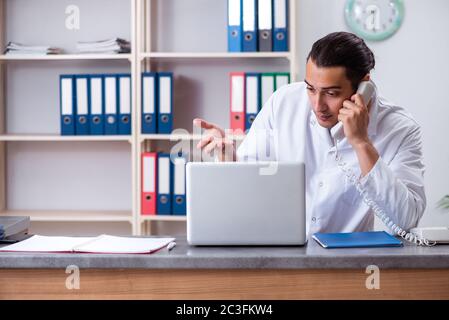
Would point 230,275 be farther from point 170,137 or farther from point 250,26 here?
point 250,26

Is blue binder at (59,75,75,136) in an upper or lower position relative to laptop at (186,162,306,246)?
upper

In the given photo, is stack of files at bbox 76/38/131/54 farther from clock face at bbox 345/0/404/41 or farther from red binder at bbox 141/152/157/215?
clock face at bbox 345/0/404/41

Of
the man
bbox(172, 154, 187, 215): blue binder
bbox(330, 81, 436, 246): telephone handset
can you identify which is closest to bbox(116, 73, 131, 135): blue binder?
bbox(172, 154, 187, 215): blue binder

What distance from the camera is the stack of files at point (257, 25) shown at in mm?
3170

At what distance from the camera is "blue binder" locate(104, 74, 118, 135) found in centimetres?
328

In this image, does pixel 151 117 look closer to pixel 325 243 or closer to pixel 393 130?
pixel 393 130

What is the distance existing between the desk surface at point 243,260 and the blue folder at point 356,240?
60 millimetres

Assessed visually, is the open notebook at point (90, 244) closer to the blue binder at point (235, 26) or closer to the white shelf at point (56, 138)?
the white shelf at point (56, 138)

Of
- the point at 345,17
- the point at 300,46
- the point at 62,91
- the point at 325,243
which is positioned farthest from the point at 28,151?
the point at 325,243

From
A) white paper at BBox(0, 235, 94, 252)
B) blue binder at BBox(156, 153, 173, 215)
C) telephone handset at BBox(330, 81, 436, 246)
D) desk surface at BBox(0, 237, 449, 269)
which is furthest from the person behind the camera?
blue binder at BBox(156, 153, 173, 215)

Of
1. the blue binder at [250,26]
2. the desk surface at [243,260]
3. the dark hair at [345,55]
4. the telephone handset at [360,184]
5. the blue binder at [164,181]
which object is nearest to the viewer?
the desk surface at [243,260]

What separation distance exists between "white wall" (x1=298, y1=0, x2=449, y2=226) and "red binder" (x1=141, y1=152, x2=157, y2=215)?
1.01m

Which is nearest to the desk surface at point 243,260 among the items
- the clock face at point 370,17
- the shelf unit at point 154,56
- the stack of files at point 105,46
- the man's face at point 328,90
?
the man's face at point 328,90

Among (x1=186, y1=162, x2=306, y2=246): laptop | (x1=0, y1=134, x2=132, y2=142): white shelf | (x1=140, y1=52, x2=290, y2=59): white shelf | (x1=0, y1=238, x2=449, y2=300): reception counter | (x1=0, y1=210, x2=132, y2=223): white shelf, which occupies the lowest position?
(x1=0, y1=210, x2=132, y2=223): white shelf
